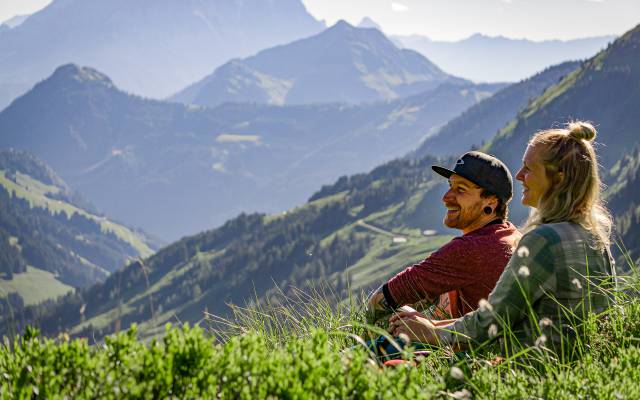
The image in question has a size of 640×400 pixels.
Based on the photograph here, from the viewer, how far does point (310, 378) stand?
2.99 m

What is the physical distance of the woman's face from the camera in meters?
5.38

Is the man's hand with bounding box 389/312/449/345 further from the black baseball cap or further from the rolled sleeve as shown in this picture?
the black baseball cap

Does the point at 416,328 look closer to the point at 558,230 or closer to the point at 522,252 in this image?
the point at 522,252

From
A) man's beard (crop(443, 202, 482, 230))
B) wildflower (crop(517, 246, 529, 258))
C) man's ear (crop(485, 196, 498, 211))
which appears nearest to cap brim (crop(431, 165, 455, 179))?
man's beard (crop(443, 202, 482, 230))

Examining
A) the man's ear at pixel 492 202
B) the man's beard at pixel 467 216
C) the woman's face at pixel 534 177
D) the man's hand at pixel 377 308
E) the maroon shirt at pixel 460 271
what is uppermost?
the woman's face at pixel 534 177

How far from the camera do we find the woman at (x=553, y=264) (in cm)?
478

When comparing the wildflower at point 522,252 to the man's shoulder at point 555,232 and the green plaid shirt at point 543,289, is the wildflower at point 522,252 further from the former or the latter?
the man's shoulder at point 555,232

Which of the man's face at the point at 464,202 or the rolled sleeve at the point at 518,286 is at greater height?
the man's face at the point at 464,202

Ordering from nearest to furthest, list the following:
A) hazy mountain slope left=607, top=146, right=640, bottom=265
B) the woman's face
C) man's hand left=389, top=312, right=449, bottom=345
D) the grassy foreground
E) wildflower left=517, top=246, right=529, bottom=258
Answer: the grassy foreground → wildflower left=517, top=246, right=529, bottom=258 → man's hand left=389, top=312, right=449, bottom=345 → the woman's face → hazy mountain slope left=607, top=146, right=640, bottom=265

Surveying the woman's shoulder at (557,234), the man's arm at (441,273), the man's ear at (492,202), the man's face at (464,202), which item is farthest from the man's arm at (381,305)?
the woman's shoulder at (557,234)

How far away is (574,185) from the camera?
5227 millimetres

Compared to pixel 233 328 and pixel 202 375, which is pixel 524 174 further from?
pixel 202 375

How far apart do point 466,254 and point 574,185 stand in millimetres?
1135

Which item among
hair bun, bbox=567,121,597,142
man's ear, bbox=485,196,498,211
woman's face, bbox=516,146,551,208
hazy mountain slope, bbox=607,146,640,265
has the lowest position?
hazy mountain slope, bbox=607,146,640,265
